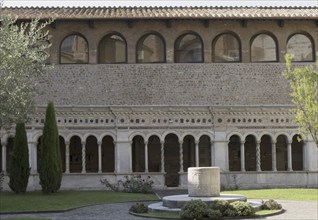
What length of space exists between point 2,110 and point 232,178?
12920 mm

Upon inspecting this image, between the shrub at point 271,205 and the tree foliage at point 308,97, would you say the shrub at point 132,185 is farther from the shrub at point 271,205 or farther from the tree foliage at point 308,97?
the shrub at point 271,205

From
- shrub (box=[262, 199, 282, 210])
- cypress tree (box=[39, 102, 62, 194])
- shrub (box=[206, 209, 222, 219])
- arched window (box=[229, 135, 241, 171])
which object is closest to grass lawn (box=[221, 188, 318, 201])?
shrub (box=[262, 199, 282, 210])

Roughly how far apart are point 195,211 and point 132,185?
1166cm

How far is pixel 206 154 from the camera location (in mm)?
37312

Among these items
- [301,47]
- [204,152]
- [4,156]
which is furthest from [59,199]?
[301,47]

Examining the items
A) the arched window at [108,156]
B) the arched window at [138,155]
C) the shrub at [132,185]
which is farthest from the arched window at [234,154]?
the arched window at [108,156]

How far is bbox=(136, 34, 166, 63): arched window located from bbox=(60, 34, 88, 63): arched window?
2879 millimetres

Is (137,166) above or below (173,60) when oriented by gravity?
below

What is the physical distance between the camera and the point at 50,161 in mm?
29359

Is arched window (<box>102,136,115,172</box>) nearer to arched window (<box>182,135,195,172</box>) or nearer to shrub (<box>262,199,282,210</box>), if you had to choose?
arched window (<box>182,135,195,172</box>)

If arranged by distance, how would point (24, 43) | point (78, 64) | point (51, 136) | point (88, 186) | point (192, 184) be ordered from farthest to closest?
point (78, 64), point (88, 186), point (51, 136), point (24, 43), point (192, 184)

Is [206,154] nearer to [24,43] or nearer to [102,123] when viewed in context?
[102,123]

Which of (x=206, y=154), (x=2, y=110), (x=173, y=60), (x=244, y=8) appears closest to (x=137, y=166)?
(x=206, y=154)

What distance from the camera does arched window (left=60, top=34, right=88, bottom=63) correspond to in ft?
116
